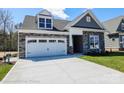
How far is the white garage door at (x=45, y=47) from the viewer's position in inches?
682

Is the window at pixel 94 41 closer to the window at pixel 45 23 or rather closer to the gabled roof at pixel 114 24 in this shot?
the window at pixel 45 23

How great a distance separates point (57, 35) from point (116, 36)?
15.0 m

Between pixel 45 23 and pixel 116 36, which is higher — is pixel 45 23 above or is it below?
above

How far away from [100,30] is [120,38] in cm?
814

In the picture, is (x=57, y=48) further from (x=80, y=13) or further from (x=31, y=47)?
(x=80, y=13)

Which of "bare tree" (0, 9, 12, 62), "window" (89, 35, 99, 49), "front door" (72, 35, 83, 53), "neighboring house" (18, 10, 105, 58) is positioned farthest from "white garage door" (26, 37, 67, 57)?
"bare tree" (0, 9, 12, 62)

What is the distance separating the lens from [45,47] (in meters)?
18.2

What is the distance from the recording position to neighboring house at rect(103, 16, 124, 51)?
1144 inches

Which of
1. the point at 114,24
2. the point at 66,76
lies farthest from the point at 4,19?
the point at 66,76

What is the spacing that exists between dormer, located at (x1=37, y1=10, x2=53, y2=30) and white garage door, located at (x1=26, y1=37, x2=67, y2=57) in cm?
205

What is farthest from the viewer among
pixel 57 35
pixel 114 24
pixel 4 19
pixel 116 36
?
pixel 4 19

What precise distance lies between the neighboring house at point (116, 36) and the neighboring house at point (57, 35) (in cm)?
725

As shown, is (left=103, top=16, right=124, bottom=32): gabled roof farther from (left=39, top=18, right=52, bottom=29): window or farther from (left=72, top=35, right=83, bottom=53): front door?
(left=39, top=18, right=52, bottom=29): window

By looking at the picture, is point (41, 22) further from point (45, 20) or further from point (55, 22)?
point (55, 22)
